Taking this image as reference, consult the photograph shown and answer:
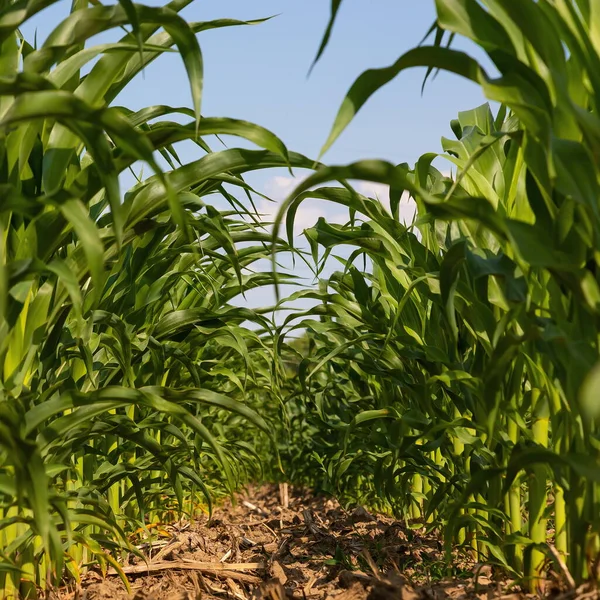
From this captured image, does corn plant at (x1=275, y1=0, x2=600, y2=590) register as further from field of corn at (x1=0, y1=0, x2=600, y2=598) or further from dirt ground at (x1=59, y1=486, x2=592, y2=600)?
dirt ground at (x1=59, y1=486, x2=592, y2=600)

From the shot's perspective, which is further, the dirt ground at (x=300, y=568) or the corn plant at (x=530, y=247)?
the dirt ground at (x=300, y=568)

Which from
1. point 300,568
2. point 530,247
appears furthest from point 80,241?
point 300,568

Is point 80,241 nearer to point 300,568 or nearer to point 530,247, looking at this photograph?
point 530,247

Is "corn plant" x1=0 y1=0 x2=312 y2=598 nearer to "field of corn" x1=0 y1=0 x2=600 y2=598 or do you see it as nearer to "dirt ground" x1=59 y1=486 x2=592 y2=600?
"field of corn" x1=0 y1=0 x2=600 y2=598

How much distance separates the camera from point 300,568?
2.19m

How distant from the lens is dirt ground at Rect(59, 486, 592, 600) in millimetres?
1508

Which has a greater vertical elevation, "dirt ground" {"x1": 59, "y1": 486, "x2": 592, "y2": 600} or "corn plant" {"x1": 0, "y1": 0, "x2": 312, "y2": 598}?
"corn plant" {"x1": 0, "y1": 0, "x2": 312, "y2": 598}

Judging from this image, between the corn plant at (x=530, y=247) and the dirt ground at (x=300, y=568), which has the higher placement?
the corn plant at (x=530, y=247)

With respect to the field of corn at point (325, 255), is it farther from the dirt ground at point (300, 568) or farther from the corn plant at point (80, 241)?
the dirt ground at point (300, 568)

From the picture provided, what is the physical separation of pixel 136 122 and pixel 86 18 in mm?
283

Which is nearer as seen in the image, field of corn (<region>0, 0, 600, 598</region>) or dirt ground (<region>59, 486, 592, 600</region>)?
field of corn (<region>0, 0, 600, 598</region>)

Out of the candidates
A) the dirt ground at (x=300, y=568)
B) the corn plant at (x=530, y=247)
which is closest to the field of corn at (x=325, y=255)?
the corn plant at (x=530, y=247)

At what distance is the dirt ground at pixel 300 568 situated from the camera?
4.95 feet

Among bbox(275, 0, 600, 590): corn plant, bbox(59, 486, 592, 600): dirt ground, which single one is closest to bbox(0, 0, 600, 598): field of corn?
bbox(275, 0, 600, 590): corn plant
